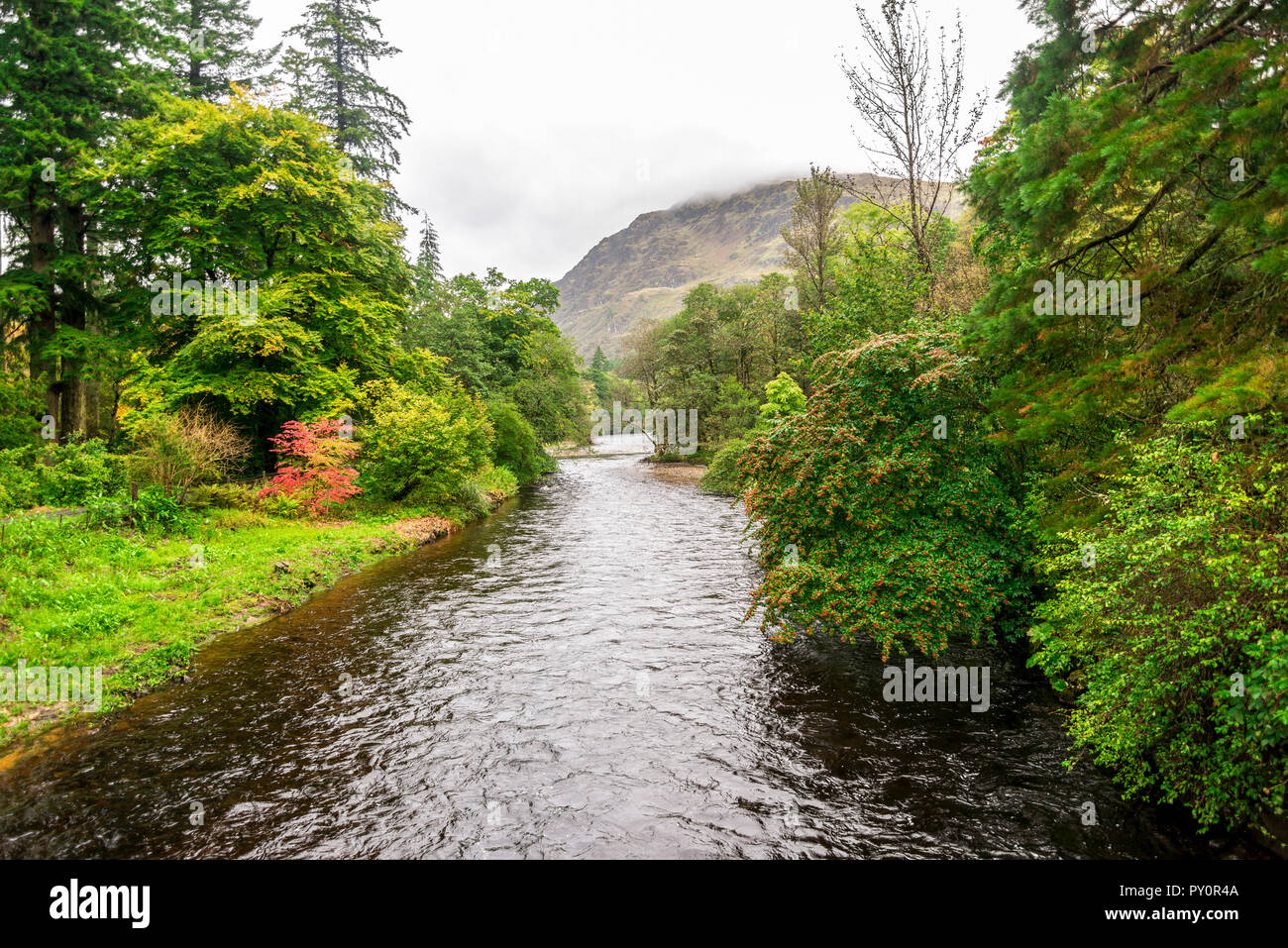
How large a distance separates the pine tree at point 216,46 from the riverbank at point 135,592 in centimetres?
2394

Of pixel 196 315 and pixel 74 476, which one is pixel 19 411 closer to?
pixel 196 315

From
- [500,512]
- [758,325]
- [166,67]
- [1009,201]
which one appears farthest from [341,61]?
[1009,201]

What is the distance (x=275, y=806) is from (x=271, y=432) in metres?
19.7

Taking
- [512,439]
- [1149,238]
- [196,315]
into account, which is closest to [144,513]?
[196,315]

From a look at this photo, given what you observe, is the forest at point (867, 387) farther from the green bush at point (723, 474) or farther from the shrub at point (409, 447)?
the green bush at point (723, 474)

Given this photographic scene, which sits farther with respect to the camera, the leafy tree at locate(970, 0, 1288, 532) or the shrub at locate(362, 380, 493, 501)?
the shrub at locate(362, 380, 493, 501)

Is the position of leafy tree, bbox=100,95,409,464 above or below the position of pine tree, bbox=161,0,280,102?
below

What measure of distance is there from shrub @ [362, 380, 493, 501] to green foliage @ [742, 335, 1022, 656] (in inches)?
567

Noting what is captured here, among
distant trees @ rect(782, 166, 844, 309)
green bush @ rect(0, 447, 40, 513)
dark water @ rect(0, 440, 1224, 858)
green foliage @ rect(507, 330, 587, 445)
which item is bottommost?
dark water @ rect(0, 440, 1224, 858)

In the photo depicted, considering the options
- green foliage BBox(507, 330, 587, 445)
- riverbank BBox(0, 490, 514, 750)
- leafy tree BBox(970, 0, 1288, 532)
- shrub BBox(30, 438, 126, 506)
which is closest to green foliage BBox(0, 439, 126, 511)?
shrub BBox(30, 438, 126, 506)

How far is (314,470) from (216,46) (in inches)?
941

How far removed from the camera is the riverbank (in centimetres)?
790

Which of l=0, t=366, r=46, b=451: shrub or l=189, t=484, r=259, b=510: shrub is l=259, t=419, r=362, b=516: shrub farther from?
l=0, t=366, r=46, b=451: shrub

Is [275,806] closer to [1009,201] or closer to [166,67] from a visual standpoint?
[1009,201]
